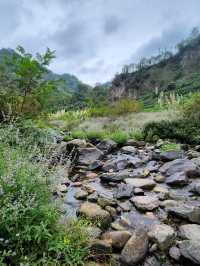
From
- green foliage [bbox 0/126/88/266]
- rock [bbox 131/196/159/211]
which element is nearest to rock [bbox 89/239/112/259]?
green foliage [bbox 0/126/88/266]

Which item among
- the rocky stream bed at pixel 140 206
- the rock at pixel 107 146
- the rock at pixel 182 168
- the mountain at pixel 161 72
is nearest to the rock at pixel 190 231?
the rocky stream bed at pixel 140 206

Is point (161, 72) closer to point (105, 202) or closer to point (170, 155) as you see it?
point (170, 155)

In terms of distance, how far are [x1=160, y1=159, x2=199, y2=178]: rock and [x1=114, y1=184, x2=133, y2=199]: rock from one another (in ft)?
4.22

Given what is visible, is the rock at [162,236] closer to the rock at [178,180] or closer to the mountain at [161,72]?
the rock at [178,180]

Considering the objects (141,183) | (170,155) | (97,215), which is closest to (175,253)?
(97,215)

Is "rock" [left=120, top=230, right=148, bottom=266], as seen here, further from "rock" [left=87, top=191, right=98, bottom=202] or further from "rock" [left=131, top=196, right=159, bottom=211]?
"rock" [left=87, top=191, right=98, bottom=202]

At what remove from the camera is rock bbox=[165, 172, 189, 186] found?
5.45 m

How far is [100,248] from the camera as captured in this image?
10.1 feet

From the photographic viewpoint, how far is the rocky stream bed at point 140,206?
3080mm

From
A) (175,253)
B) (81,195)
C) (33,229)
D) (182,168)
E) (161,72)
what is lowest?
(175,253)

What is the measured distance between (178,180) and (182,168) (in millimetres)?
600

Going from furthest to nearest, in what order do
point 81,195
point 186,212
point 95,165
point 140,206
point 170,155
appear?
point 170,155 → point 95,165 → point 81,195 → point 140,206 → point 186,212

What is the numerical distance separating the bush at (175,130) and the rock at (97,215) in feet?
19.2

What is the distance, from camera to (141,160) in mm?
7262
